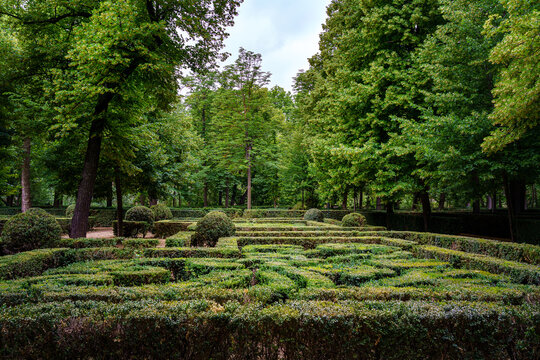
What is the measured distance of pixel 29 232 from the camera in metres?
7.35

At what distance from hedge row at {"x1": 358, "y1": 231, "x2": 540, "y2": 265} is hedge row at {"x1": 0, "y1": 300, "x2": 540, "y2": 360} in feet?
14.2

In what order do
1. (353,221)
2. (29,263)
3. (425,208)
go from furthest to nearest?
1. (353,221)
2. (425,208)
3. (29,263)

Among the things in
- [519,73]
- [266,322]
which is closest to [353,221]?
[519,73]

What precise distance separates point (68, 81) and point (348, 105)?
469 inches

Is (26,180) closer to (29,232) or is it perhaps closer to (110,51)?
(29,232)

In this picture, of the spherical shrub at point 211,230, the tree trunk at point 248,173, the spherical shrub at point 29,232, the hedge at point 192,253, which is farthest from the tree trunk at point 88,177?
the tree trunk at point 248,173

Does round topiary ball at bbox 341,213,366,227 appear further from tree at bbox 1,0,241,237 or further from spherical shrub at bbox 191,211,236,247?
tree at bbox 1,0,241,237

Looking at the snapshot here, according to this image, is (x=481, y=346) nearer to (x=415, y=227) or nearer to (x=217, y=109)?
(x=415, y=227)

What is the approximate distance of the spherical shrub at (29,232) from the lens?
7270mm

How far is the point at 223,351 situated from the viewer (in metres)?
2.78

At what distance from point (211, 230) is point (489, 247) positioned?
8199mm

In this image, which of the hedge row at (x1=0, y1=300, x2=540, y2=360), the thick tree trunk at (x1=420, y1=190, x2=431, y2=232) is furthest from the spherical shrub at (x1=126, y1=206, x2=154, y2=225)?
the thick tree trunk at (x1=420, y1=190, x2=431, y2=232)

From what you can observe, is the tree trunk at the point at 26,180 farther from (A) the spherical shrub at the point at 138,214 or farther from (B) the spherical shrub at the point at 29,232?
(B) the spherical shrub at the point at 29,232

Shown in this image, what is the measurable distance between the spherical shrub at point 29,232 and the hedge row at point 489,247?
11.3m
